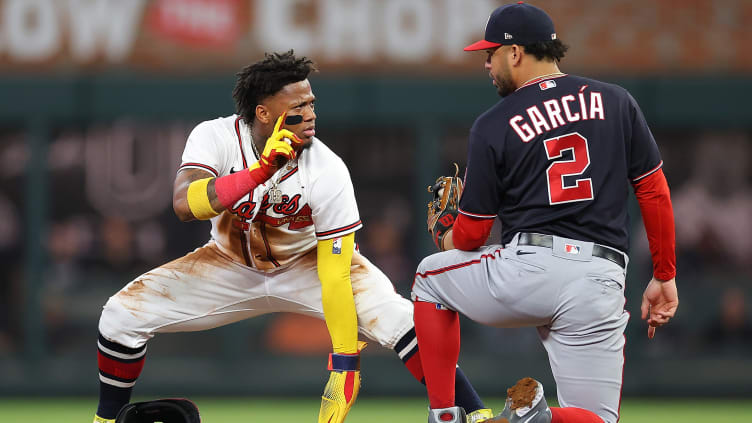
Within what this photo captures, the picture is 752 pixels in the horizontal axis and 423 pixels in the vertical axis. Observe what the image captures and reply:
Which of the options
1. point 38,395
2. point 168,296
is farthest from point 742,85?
point 38,395

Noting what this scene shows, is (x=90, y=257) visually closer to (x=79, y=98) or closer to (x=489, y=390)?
(x=79, y=98)

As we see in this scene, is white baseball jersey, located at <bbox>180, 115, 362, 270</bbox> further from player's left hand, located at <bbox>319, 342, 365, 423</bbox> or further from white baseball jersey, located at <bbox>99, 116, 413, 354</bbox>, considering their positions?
player's left hand, located at <bbox>319, 342, 365, 423</bbox>

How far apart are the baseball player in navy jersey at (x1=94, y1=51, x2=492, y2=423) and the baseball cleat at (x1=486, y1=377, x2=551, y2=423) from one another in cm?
73

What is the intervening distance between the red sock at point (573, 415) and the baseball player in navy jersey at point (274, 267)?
752 millimetres

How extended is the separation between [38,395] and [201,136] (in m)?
4.92

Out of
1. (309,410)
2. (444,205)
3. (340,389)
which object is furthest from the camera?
(309,410)

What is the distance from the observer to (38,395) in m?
8.87

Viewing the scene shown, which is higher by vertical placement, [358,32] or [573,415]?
[358,32]

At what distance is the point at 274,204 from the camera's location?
4.94m

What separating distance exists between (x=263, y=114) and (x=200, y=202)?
0.67m

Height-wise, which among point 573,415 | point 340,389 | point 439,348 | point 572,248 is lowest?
point 340,389

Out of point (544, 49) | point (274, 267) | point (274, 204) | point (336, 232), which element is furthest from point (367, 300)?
point (544, 49)

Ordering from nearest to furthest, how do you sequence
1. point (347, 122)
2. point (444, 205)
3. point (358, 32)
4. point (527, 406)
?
point (527, 406)
point (444, 205)
point (358, 32)
point (347, 122)

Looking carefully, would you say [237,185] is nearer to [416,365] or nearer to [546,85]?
[416,365]
